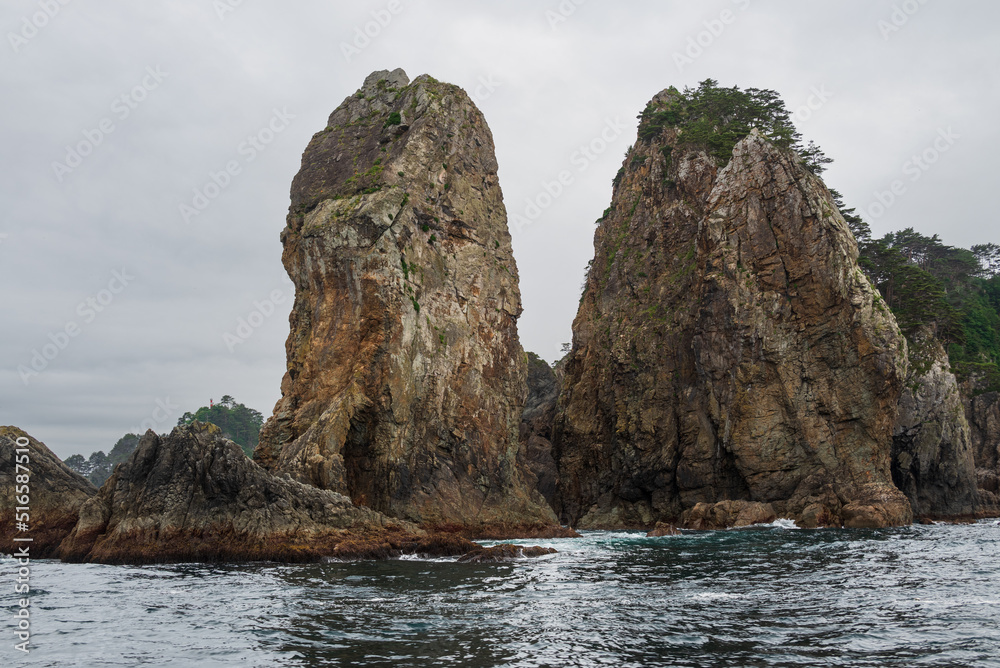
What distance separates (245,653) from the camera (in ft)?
34.9

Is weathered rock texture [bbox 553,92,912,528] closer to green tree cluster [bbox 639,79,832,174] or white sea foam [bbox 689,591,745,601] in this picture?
green tree cluster [bbox 639,79,832,174]

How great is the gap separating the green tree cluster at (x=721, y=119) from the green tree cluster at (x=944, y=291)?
8.69 metres

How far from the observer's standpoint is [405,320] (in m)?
36.9

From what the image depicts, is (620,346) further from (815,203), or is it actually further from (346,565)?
(346,565)

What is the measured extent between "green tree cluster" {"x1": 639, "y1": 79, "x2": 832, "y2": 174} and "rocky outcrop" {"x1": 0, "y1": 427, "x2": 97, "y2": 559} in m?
49.9

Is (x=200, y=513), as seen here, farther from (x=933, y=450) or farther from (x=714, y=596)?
(x=933, y=450)

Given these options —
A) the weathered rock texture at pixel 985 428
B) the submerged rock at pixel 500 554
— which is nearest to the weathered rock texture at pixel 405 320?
the submerged rock at pixel 500 554

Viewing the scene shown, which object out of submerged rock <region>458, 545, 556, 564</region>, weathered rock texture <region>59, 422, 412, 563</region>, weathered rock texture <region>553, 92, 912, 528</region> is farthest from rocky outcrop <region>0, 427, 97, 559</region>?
weathered rock texture <region>553, 92, 912, 528</region>

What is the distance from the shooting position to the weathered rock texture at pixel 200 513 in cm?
2439

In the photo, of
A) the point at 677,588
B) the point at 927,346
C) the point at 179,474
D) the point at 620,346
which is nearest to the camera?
the point at 677,588

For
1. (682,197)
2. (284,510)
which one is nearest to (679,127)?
(682,197)

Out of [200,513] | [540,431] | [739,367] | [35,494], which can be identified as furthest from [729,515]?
[35,494]

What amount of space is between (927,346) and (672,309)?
19.1 m

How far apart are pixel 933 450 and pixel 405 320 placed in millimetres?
38684
